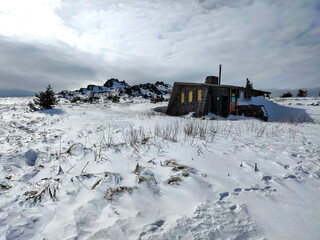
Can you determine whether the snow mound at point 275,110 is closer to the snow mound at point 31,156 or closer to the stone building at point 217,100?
the stone building at point 217,100

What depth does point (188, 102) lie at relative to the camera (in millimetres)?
17547

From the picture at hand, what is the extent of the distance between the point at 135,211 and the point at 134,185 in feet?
1.56

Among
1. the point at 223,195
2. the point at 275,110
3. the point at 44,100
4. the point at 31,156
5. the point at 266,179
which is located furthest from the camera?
the point at 275,110

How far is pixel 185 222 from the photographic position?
5.06 ft

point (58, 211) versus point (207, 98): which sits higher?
point (207, 98)

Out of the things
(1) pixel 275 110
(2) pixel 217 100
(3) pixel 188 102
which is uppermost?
(2) pixel 217 100

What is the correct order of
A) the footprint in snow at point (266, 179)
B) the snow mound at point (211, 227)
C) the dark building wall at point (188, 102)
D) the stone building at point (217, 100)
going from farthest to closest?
the dark building wall at point (188, 102) < the stone building at point (217, 100) < the footprint in snow at point (266, 179) < the snow mound at point (211, 227)

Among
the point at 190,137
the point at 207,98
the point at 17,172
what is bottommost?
the point at 17,172

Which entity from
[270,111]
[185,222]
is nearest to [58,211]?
[185,222]

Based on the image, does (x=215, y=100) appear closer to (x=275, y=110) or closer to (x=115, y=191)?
(x=275, y=110)

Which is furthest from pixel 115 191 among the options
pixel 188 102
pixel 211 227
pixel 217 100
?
pixel 188 102

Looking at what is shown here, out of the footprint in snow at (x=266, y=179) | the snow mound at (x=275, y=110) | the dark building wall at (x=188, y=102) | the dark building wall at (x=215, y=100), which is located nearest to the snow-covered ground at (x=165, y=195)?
the footprint in snow at (x=266, y=179)

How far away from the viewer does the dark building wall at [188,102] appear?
51.9ft

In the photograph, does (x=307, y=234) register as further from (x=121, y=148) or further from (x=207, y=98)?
(x=207, y=98)
